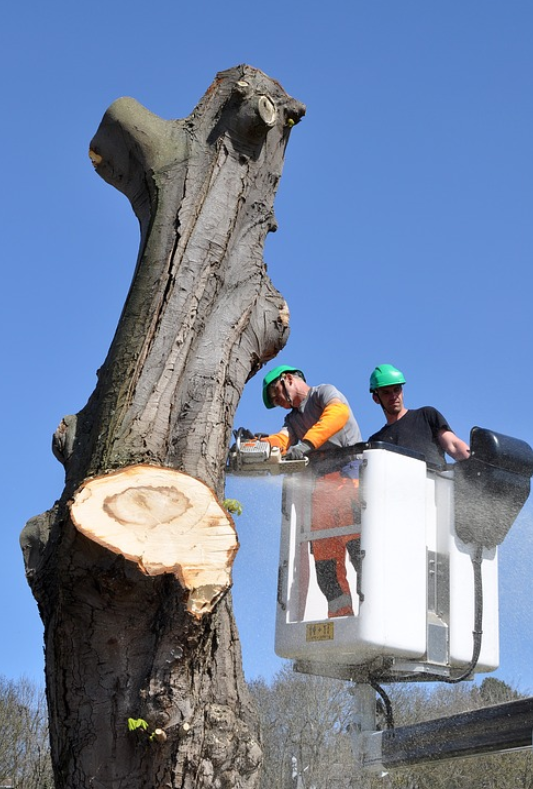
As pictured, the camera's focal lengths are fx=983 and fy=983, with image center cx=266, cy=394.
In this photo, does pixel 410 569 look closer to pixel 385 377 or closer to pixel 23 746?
pixel 385 377

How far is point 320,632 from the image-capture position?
4934 mm

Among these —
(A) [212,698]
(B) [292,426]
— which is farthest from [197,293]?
(B) [292,426]

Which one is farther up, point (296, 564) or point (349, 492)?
point (349, 492)

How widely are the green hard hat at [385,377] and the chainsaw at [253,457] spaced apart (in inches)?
38.3

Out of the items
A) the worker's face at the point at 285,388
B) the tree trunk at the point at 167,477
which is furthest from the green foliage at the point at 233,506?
the worker's face at the point at 285,388

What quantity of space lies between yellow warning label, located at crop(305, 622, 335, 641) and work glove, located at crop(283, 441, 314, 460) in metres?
0.85

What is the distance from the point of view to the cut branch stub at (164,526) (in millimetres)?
2963

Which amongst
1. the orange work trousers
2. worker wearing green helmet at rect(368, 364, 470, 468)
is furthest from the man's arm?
the orange work trousers

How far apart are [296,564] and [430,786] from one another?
1934cm

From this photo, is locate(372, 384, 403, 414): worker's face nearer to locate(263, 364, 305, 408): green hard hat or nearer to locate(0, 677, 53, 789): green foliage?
locate(263, 364, 305, 408): green hard hat

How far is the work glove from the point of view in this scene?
201 inches

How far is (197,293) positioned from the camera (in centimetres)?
385

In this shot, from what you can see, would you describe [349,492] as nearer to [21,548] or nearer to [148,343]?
[148,343]

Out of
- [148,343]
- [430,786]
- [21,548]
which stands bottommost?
[430,786]
